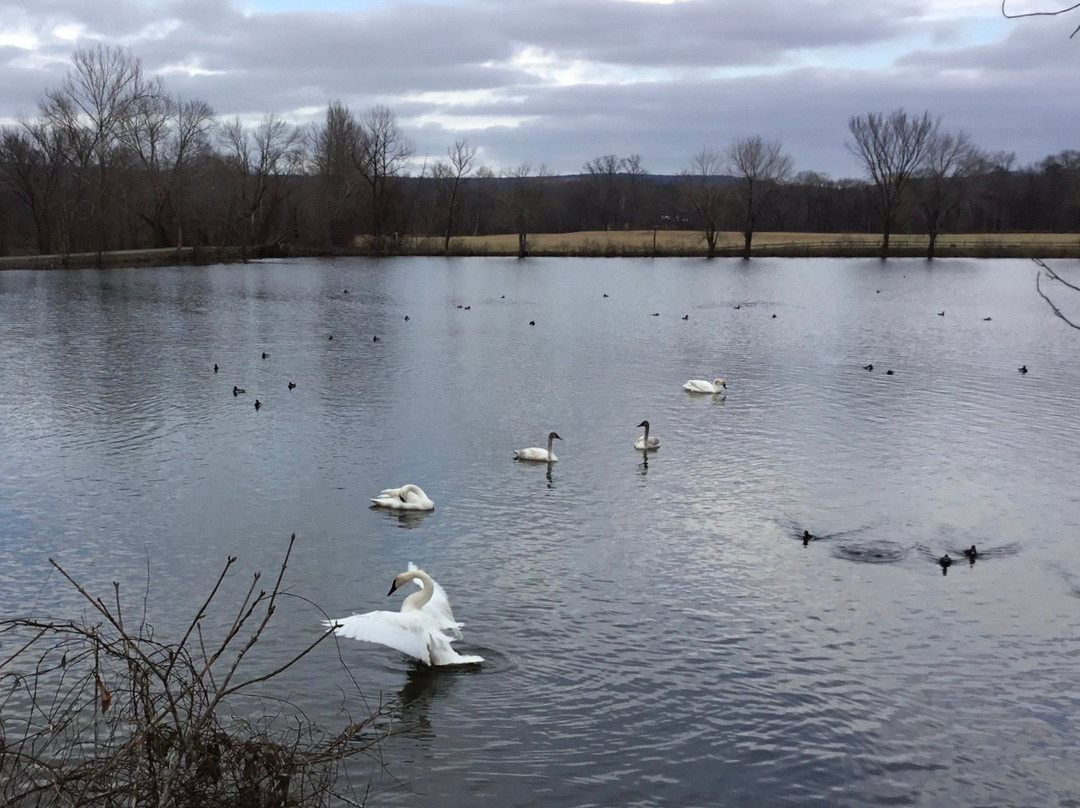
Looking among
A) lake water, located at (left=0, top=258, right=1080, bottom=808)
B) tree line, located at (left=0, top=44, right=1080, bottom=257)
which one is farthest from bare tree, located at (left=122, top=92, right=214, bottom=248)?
lake water, located at (left=0, top=258, right=1080, bottom=808)

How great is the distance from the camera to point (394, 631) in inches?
338

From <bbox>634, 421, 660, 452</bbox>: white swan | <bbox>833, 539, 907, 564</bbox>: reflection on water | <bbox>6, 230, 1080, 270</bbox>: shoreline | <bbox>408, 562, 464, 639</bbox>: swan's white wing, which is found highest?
<bbox>6, 230, 1080, 270</bbox>: shoreline

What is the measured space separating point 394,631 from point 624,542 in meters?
4.21

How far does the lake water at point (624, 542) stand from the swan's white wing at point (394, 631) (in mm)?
338

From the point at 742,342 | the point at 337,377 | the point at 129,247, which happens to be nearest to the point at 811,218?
the point at 129,247

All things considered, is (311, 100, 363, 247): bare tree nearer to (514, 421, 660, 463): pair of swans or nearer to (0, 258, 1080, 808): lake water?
(0, 258, 1080, 808): lake water

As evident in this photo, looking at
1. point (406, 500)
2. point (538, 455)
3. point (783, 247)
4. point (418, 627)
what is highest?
point (783, 247)

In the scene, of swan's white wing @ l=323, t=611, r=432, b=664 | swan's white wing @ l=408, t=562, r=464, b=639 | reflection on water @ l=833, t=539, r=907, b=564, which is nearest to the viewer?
swan's white wing @ l=323, t=611, r=432, b=664

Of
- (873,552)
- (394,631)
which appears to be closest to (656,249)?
(873,552)

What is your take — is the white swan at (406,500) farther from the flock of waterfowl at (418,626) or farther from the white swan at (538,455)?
the flock of waterfowl at (418,626)

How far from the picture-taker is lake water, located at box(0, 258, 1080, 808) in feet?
25.7

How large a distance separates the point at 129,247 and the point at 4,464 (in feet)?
186

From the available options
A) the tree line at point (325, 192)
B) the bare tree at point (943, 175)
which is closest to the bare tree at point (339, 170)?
the tree line at point (325, 192)

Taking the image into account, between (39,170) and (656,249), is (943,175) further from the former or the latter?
(39,170)
